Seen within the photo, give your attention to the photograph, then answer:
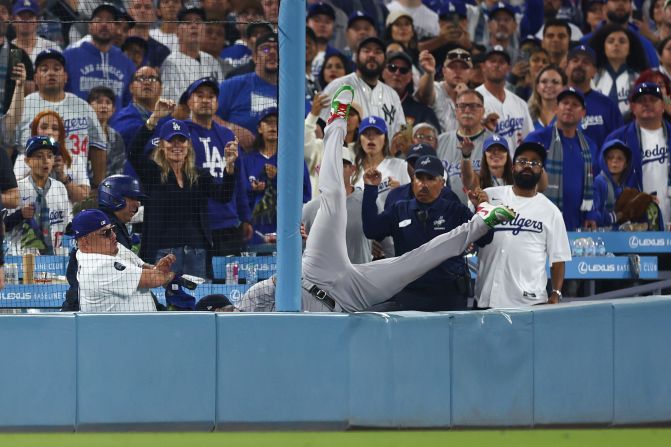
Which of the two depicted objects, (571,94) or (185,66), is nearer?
(185,66)

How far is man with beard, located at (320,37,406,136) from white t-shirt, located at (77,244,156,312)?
14.3ft

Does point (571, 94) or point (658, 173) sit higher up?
point (571, 94)

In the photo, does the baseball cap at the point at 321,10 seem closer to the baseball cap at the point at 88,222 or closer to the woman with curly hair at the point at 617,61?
the woman with curly hair at the point at 617,61

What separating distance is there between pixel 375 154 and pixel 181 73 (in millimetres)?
1876

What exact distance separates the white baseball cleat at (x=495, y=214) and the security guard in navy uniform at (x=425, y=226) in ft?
1.27

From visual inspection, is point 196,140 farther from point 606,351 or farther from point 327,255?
point 606,351

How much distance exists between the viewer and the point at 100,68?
11.7 meters

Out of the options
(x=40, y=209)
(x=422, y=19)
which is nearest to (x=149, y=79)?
(x=40, y=209)

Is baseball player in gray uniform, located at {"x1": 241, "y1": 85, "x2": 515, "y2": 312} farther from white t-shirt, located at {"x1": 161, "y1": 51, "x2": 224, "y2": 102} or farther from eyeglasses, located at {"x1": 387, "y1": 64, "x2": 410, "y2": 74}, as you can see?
eyeglasses, located at {"x1": 387, "y1": 64, "x2": 410, "y2": 74}

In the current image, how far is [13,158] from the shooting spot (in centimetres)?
950

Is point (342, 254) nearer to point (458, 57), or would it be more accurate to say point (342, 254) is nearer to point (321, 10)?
point (458, 57)

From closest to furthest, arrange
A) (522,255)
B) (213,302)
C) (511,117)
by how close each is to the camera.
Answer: (213,302) → (522,255) → (511,117)

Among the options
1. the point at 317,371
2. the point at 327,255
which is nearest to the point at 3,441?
the point at 317,371

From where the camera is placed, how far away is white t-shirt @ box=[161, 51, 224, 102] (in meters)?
10.0
